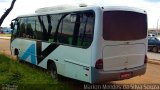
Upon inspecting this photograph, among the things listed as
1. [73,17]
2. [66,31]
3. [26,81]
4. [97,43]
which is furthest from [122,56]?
[26,81]

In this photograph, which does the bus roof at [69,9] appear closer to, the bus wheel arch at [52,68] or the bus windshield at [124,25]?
the bus windshield at [124,25]

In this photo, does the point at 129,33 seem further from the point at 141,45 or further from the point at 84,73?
the point at 84,73

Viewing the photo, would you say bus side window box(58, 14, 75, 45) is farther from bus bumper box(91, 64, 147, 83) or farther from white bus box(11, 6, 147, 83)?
bus bumper box(91, 64, 147, 83)

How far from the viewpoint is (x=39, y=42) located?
533 inches

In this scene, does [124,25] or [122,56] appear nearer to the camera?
[122,56]

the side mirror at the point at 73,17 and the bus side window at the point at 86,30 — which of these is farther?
the side mirror at the point at 73,17

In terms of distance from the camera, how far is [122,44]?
10227mm

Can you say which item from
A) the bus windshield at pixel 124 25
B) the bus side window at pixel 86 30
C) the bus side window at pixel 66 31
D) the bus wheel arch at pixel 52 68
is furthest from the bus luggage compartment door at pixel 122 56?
the bus wheel arch at pixel 52 68

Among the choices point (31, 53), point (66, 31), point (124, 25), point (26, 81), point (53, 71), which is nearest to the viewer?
point (26, 81)

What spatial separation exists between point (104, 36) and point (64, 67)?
2.14 metres

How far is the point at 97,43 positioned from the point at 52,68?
3.29 metres

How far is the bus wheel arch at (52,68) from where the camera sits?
1223 cm

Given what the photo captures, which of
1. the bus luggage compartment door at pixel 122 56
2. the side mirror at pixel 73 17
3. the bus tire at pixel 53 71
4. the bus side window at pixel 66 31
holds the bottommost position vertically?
the bus tire at pixel 53 71

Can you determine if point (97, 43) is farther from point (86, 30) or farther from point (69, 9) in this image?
point (69, 9)
